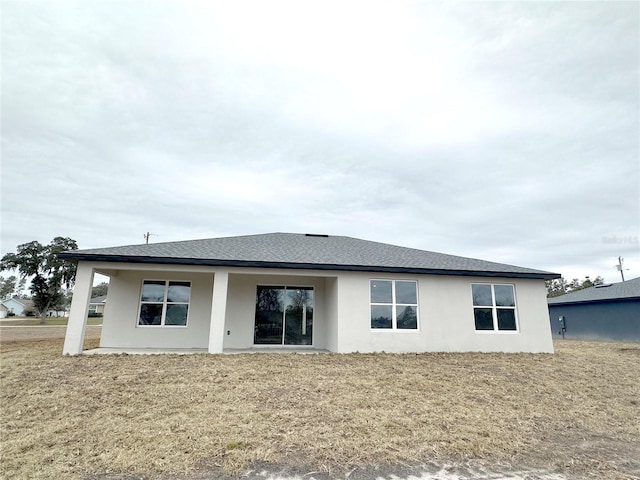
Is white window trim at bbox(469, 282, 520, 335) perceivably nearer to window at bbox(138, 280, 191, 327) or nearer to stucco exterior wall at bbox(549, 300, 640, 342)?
window at bbox(138, 280, 191, 327)

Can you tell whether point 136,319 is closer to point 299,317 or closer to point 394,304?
point 299,317

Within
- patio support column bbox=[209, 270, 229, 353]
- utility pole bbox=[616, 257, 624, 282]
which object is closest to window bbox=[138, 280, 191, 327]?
patio support column bbox=[209, 270, 229, 353]

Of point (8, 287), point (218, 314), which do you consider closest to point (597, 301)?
point (218, 314)

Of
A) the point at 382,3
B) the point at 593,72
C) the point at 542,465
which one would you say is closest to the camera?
the point at 542,465

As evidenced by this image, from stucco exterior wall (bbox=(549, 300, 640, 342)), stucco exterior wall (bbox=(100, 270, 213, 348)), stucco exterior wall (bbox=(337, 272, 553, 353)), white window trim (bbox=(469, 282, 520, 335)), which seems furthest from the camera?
stucco exterior wall (bbox=(549, 300, 640, 342))

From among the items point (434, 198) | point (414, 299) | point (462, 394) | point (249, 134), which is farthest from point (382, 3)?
point (434, 198)

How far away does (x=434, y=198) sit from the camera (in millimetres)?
19766

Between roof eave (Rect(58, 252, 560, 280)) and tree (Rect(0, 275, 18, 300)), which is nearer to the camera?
roof eave (Rect(58, 252, 560, 280))

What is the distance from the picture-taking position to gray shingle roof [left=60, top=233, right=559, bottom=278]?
9953mm

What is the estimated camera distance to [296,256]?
36.4 feet

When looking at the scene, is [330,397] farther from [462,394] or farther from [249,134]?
[249,134]

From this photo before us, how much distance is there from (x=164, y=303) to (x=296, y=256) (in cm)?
503

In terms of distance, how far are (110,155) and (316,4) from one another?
439 inches

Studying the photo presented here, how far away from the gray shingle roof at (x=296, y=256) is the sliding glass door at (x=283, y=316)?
5.19 feet
